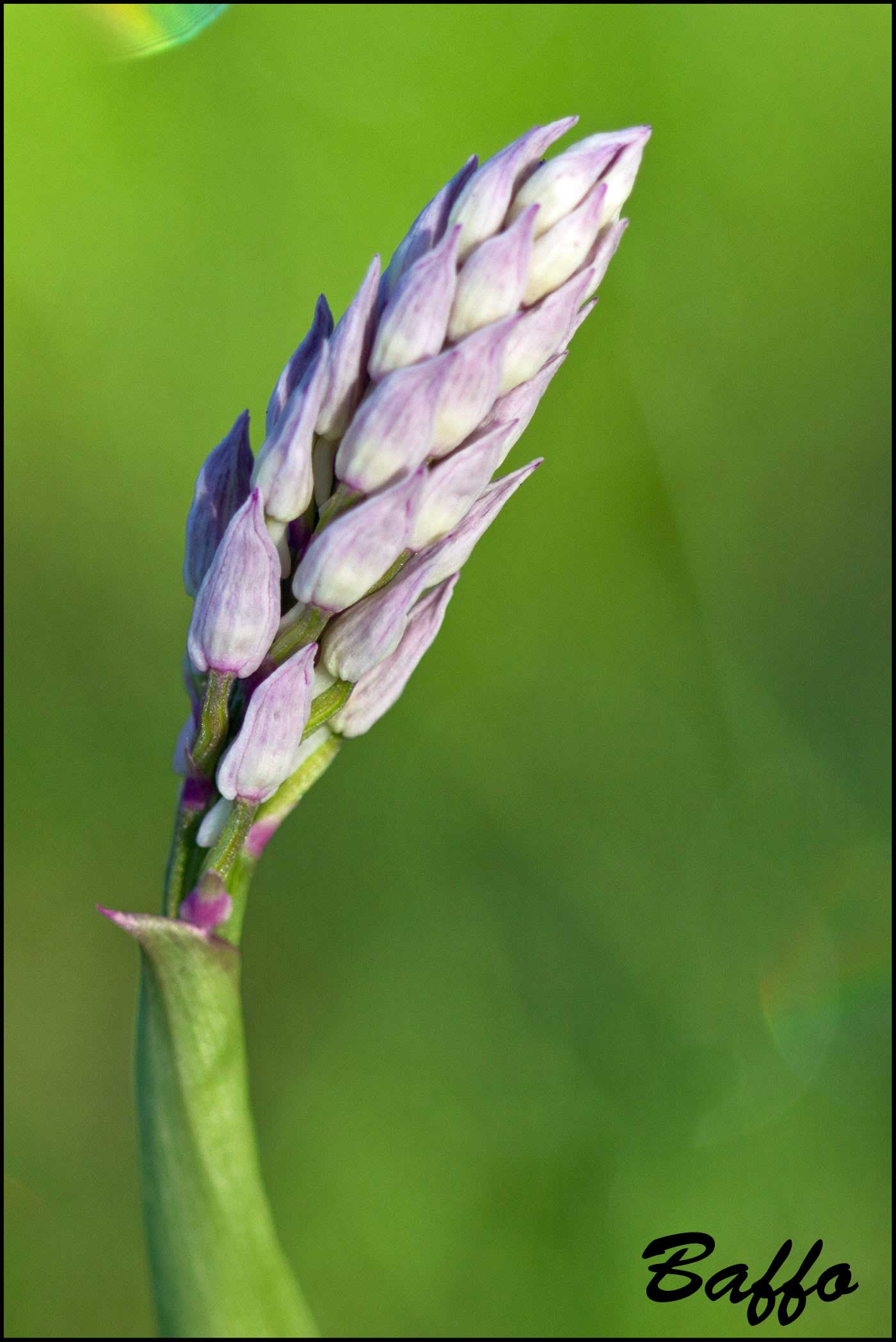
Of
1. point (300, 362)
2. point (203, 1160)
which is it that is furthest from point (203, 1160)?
point (300, 362)

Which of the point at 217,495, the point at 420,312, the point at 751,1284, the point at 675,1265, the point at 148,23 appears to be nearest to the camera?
the point at 420,312

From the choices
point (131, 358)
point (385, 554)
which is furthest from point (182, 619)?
point (385, 554)

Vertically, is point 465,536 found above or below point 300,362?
below

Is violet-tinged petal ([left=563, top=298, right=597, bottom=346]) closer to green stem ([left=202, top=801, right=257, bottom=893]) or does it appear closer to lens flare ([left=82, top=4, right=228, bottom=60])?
green stem ([left=202, top=801, right=257, bottom=893])

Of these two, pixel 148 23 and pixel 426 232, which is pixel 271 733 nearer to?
pixel 426 232

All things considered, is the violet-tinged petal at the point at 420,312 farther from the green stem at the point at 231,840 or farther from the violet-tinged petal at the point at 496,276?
the green stem at the point at 231,840

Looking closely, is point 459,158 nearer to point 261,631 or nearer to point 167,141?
point 167,141

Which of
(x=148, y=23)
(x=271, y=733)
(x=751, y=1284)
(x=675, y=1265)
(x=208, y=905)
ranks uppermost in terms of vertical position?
(x=148, y=23)
